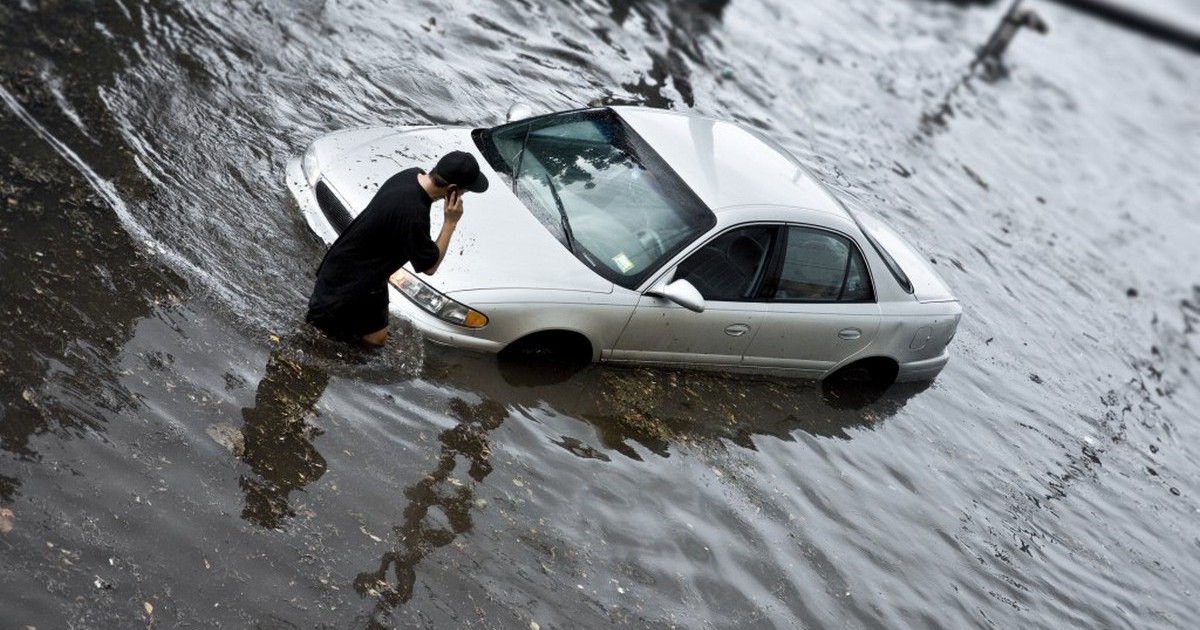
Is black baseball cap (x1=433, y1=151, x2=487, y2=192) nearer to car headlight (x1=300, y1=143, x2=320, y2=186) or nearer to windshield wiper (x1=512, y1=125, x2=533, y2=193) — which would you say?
windshield wiper (x1=512, y1=125, x2=533, y2=193)

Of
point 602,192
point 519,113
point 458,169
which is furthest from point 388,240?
point 519,113

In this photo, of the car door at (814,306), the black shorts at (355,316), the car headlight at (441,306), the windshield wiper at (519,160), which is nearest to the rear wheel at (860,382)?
the car door at (814,306)

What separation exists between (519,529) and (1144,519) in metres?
5.86

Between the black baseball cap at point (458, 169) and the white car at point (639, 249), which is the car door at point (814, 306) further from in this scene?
the black baseball cap at point (458, 169)

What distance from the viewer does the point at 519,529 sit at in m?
6.14

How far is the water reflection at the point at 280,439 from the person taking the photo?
5562mm

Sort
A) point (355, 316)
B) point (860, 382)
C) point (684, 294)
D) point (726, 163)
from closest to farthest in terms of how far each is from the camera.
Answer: point (355, 316), point (684, 294), point (726, 163), point (860, 382)

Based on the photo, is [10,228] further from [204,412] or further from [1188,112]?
[1188,112]

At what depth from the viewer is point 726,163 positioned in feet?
26.6

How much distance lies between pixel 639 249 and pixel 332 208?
2.07 m

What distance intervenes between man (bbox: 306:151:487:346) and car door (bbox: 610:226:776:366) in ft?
5.78

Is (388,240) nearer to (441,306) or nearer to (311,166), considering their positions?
(441,306)

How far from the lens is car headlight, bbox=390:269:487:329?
6863 millimetres

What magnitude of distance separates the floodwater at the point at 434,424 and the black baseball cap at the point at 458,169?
4.85 feet
